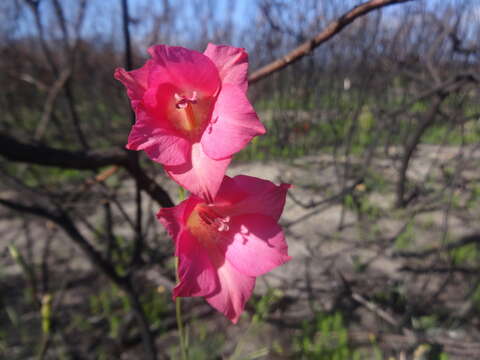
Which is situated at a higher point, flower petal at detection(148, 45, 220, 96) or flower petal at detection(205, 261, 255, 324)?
flower petal at detection(148, 45, 220, 96)

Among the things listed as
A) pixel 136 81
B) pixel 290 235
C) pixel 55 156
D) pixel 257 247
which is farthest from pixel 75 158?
pixel 290 235

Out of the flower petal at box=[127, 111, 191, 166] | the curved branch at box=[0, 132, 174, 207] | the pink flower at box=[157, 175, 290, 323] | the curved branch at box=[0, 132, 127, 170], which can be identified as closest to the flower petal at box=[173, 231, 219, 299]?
the pink flower at box=[157, 175, 290, 323]

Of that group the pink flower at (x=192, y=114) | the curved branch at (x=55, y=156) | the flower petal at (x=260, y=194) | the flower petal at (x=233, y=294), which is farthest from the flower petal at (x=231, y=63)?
the curved branch at (x=55, y=156)

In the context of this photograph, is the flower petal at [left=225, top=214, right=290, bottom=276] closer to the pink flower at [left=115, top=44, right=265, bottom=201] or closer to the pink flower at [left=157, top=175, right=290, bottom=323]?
the pink flower at [left=157, top=175, right=290, bottom=323]

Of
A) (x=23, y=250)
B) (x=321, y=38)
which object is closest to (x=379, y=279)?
(x=321, y=38)

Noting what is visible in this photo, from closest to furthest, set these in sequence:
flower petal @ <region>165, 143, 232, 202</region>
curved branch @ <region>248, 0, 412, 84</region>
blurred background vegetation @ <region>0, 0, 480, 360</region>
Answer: flower petal @ <region>165, 143, 232, 202</region>, curved branch @ <region>248, 0, 412, 84</region>, blurred background vegetation @ <region>0, 0, 480, 360</region>

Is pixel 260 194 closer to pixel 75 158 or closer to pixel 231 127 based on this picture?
pixel 231 127

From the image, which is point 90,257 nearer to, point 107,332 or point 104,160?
point 104,160
